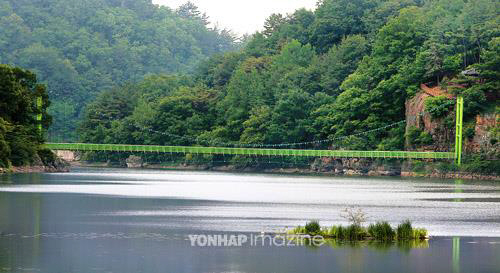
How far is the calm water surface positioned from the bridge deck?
117ft

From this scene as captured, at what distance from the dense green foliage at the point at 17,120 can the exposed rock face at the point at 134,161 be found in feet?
150

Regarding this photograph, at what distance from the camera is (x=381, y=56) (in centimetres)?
12288

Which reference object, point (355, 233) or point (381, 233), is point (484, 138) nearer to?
point (381, 233)

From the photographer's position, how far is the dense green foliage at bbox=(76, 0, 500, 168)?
114 metres

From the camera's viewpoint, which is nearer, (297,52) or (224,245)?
(224,245)

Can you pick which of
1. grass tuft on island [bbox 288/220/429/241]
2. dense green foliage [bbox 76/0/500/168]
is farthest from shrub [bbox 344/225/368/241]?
dense green foliage [bbox 76/0/500/168]

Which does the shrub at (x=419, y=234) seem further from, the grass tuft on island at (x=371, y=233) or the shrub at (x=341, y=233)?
the shrub at (x=341, y=233)

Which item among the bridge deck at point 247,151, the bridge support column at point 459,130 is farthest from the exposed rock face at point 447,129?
the bridge deck at point 247,151

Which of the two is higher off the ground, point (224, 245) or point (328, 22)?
point (328, 22)

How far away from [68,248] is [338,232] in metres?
8.73

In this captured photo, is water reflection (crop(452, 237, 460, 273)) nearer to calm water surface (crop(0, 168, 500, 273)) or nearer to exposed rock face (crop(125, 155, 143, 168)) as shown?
calm water surface (crop(0, 168, 500, 273))

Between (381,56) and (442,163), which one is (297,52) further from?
(442,163)

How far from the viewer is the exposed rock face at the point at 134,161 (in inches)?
5586

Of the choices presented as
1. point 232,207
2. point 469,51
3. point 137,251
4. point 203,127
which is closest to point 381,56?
point 469,51
